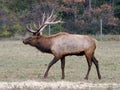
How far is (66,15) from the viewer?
46.1 meters

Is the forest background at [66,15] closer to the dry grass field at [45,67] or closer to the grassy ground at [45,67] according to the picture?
the dry grass field at [45,67]

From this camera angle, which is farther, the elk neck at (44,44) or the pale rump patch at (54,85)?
the elk neck at (44,44)

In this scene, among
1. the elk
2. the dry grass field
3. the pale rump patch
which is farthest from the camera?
the elk

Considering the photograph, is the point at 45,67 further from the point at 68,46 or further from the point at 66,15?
the point at 66,15

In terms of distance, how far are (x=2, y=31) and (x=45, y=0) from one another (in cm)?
747

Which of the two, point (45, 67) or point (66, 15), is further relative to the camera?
point (66, 15)

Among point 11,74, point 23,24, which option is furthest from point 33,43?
point 23,24

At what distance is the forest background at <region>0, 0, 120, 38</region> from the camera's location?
42.3m

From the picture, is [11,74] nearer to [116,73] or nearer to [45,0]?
[116,73]

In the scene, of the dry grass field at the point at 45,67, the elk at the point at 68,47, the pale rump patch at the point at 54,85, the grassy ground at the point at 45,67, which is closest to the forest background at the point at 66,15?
the dry grass field at the point at 45,67

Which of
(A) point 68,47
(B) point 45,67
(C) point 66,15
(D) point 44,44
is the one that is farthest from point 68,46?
(C) point 66,15

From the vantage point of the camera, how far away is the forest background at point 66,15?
42.3 metres

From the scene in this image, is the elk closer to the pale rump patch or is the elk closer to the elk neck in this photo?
the elk neck

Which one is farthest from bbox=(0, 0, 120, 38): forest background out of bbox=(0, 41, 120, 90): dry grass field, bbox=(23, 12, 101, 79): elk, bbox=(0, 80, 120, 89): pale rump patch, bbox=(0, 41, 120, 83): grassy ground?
bbox=(0, 80, 120, 89): pale rump patch
